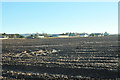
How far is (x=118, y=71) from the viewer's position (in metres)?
8.18

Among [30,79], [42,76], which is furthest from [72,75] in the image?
[30,79]

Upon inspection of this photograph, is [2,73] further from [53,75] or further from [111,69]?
[111,69]

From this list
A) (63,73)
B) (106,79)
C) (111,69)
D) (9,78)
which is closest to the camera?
(106,79)

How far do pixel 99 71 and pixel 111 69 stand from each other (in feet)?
2.97

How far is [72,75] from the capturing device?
7602 mm

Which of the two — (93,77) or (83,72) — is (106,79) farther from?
(83,72)

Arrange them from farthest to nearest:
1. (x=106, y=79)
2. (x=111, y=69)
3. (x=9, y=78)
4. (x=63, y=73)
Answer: (x=111, y=69) < (x=63, y=73) < (x=9, y=78) < (x=106, y=79)

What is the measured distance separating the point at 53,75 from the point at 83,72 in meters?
1.66

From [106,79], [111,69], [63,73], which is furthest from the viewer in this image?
[111,69]

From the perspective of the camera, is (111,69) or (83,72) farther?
(111,69)

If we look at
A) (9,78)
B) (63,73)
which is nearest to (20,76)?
(9,78)

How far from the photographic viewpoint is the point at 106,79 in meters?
6.90

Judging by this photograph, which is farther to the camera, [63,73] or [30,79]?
[63,73]

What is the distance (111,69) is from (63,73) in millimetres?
2860
